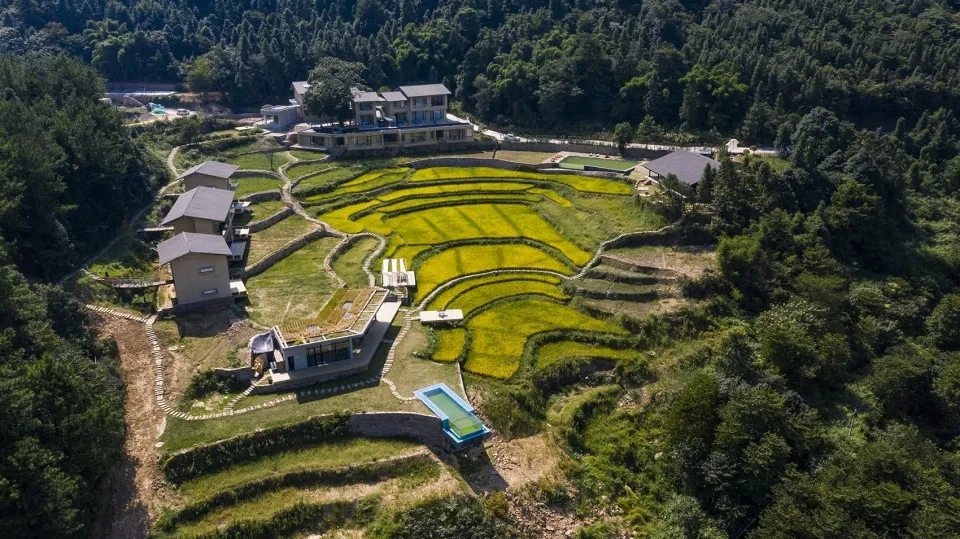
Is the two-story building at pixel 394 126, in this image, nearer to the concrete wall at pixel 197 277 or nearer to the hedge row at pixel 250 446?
the concrete wall at pixel 197 277

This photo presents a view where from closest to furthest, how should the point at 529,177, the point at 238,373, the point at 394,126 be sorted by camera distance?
1. the point at 238,373
2. the point at 529,177
3. the point at 394,126

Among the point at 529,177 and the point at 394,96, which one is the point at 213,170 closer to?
the point at 394,96

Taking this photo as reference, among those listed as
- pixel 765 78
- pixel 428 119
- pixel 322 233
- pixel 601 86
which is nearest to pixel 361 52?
pixel 428 119

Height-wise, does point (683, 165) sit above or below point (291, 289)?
above

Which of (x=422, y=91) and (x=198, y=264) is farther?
(x=422, y=91)

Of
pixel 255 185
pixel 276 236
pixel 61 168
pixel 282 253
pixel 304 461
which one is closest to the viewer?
pixel 304 461

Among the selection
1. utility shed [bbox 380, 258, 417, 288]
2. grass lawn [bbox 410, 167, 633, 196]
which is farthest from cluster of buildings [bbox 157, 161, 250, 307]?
grass lawn [bbox 410, 167, 633, 196]

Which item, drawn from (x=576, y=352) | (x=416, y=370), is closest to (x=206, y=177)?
(x=416, y=370)

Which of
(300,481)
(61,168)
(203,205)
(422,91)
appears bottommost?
(300,481)

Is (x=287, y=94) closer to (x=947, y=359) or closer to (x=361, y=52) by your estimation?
(x=361, y=52)
